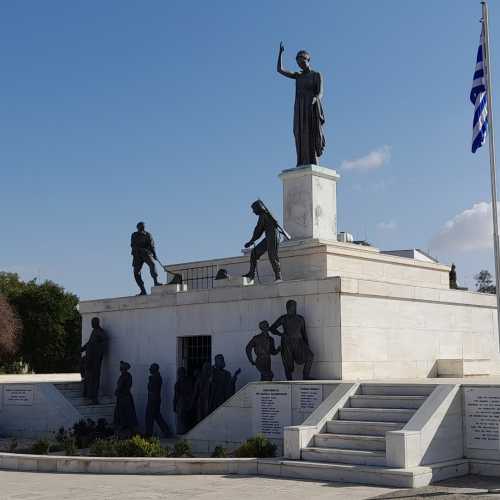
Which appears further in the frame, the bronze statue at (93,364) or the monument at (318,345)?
the bronze statue at (93,364)

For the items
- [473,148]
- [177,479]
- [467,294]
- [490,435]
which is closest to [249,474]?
[177,479]

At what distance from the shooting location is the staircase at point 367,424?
1337 centimetres

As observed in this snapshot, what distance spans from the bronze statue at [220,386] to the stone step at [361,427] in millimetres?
4873

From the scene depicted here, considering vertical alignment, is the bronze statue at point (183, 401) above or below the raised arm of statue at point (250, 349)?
below

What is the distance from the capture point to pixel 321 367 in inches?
713

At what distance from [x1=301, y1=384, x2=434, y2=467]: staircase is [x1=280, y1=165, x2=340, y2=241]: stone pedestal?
835cm

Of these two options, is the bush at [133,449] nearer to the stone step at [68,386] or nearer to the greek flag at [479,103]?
the stone step at [68,386]

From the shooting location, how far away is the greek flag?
16266mm

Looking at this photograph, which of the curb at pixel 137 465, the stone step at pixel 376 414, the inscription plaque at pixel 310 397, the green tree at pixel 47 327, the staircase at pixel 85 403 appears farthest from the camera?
the green tree at pixel 47 327

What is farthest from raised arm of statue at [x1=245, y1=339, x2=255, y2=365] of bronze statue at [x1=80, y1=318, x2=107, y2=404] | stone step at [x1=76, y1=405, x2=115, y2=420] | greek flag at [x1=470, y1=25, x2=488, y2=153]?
greek flag at [x1=470, y1=25, x2=488, y2=153]

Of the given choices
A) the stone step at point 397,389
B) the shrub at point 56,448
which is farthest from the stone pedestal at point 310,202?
the shrub at point 56,448

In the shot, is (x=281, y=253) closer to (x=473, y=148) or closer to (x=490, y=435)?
(x=473, y=148)

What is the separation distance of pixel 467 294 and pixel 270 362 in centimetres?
691

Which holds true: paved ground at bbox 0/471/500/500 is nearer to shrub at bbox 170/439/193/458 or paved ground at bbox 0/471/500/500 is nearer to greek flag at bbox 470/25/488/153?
shrub at bbox 170/439/193/458
